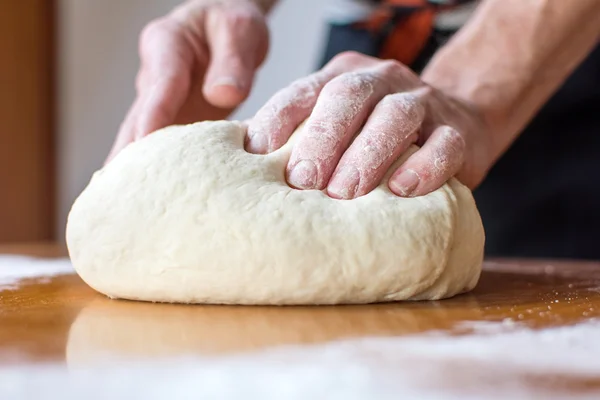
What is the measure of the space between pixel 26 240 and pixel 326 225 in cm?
294

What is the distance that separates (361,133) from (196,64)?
2.13 ft

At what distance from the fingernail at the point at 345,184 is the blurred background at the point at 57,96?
2.22 meters

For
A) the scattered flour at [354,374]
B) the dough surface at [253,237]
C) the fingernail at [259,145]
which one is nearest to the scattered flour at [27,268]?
the dough surface at [253,237]

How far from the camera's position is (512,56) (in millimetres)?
1339

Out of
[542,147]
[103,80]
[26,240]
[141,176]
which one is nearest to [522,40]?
[542,147]

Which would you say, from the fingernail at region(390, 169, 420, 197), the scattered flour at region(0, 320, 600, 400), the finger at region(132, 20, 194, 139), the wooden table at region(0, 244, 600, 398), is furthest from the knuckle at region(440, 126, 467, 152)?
the finger at region(132, 20, 194, 139)

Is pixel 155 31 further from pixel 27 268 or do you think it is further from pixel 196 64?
pixel 27 268

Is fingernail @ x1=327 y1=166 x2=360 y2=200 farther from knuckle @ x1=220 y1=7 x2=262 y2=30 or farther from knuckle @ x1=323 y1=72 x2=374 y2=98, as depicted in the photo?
knuckle @ x1=220 y1=7 x2=262 y2=30

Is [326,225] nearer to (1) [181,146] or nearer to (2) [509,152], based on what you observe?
(1) [181,146]

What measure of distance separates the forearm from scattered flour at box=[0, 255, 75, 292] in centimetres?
82

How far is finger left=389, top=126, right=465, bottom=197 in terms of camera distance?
2.95ft

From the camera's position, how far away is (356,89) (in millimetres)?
961

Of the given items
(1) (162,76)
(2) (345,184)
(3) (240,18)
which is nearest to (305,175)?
(2) (345,184)

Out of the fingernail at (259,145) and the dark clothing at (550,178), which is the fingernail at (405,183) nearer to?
the fingernail at (259,145)
